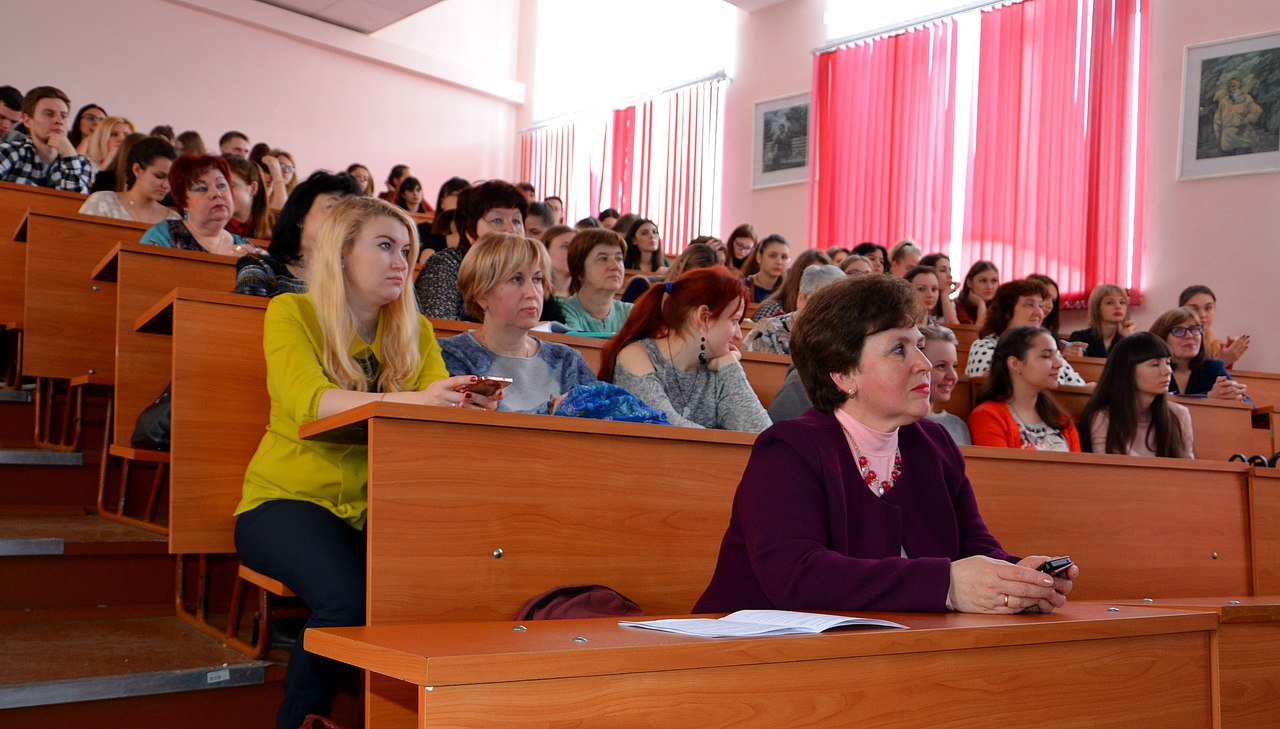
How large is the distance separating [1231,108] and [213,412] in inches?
254

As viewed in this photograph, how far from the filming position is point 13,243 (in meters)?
4.18

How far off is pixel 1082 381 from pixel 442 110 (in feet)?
25.8

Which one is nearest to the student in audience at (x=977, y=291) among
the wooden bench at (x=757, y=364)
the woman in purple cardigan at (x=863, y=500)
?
the wooden bench at (x=757, y=364)

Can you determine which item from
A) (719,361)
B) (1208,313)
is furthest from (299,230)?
(1208,313)

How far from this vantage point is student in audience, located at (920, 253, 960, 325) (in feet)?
22.3

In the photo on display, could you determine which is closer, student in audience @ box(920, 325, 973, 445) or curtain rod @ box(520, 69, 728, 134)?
student in audience @ box(920, 325, 973, 445)

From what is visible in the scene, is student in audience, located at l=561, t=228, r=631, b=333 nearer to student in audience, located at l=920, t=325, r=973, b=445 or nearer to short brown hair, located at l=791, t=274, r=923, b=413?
student in audience, located at l=920, t=325, r=973, b=445

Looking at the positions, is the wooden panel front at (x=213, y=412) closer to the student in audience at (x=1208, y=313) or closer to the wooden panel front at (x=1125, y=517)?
the wooden panel front at (x=1125, y=517)

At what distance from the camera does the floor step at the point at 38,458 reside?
3074mm

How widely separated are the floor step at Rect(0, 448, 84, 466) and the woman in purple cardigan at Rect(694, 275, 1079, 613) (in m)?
2.27

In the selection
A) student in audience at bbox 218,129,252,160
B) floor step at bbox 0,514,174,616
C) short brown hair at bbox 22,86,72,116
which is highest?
student in audience at bbox 218,129,252,160

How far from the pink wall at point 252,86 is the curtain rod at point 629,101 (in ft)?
1.83

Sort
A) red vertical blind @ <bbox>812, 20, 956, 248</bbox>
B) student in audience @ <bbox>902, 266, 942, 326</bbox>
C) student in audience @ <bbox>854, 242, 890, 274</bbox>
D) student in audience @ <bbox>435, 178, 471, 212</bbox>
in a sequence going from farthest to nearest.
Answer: red vertical blind @ <bbox>812, 20, 956, 248</bbox> < student in audience @ <bbox>854, 242, 890, 274</bbox> < student in audience @ <bbox>435, 178, 471, 212</bbox> < student in audience @ <bbox>902, 266, 942, 326</bbox>

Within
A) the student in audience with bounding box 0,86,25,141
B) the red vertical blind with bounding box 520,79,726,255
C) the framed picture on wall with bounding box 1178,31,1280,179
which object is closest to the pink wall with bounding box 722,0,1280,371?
the framed picture on wall with bounding box 1178,31,1280,179
